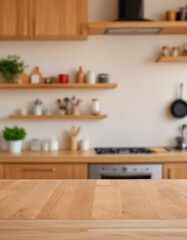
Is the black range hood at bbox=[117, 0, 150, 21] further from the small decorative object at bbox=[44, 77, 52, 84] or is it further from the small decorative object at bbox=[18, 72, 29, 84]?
the small decorative object at bbox=[18, 72, 29, 84]

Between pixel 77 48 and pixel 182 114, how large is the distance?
135 centimetres

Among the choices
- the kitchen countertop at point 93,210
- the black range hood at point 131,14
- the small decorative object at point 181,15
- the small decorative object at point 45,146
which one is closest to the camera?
the kitchen countertop at point 93,210

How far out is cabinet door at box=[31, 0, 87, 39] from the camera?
349 cm

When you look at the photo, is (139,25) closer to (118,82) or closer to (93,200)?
(118,82)

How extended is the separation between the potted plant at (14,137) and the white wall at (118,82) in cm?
29

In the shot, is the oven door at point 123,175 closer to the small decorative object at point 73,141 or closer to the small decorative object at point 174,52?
the small decorative object at point 73,141

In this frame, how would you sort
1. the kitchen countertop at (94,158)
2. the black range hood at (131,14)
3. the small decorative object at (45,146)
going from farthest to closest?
the small decorative object at (45,146), the black range hood at (131,14), the kitchen countertop at (94,158)

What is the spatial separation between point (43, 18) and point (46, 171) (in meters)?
1.49

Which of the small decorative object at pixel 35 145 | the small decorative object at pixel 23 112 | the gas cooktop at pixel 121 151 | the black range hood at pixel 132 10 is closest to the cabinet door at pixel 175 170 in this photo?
the gas cooktop at pixel 121 151

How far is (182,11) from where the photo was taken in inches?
143

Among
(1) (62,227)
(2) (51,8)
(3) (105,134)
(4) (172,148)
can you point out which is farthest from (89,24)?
(1) (62,227)

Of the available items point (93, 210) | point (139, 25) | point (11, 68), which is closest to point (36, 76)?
point (11, 68)

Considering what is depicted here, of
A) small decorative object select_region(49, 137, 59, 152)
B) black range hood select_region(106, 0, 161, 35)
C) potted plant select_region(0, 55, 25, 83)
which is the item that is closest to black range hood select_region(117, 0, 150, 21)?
black range hood select_region(106, 0, 161, 35)

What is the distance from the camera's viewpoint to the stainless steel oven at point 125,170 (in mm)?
3213
